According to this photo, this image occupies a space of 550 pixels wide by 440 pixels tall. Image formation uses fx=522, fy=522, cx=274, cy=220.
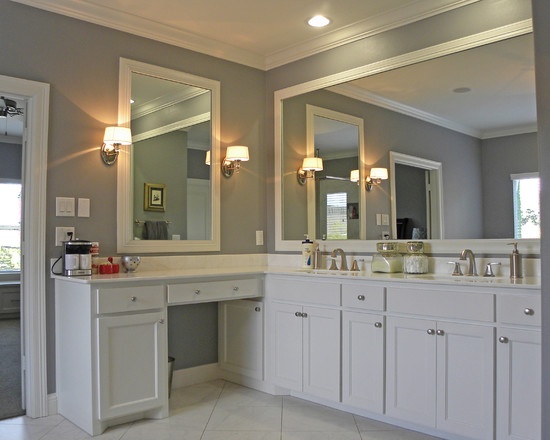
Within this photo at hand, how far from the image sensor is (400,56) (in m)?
3.28

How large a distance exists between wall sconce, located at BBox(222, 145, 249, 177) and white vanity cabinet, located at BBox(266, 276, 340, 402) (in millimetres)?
939

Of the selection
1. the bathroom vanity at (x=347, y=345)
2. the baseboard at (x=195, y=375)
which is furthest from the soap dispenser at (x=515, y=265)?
the baseboard at (x=195, y=375)

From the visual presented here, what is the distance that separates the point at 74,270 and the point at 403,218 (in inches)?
78.0

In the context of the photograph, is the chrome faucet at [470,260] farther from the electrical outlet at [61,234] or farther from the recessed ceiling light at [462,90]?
the electrical outlet at [61,234]

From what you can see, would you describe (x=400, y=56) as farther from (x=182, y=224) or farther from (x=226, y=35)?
(x=182, y=224)

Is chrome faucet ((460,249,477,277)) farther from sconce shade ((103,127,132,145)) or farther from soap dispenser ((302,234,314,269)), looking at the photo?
sconce shade ((103,127,132,145))

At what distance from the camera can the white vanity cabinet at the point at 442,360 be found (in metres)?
2.42

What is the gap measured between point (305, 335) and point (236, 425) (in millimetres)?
661

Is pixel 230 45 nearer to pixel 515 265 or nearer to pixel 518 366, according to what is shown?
pixel 515 265

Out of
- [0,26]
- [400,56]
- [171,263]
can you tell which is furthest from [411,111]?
[0,26]

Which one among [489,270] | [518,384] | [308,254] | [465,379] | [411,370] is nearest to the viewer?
[518,384]

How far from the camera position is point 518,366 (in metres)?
2.30

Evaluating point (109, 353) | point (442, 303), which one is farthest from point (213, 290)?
point (442, 303)

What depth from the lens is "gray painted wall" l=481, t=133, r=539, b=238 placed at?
275cm
